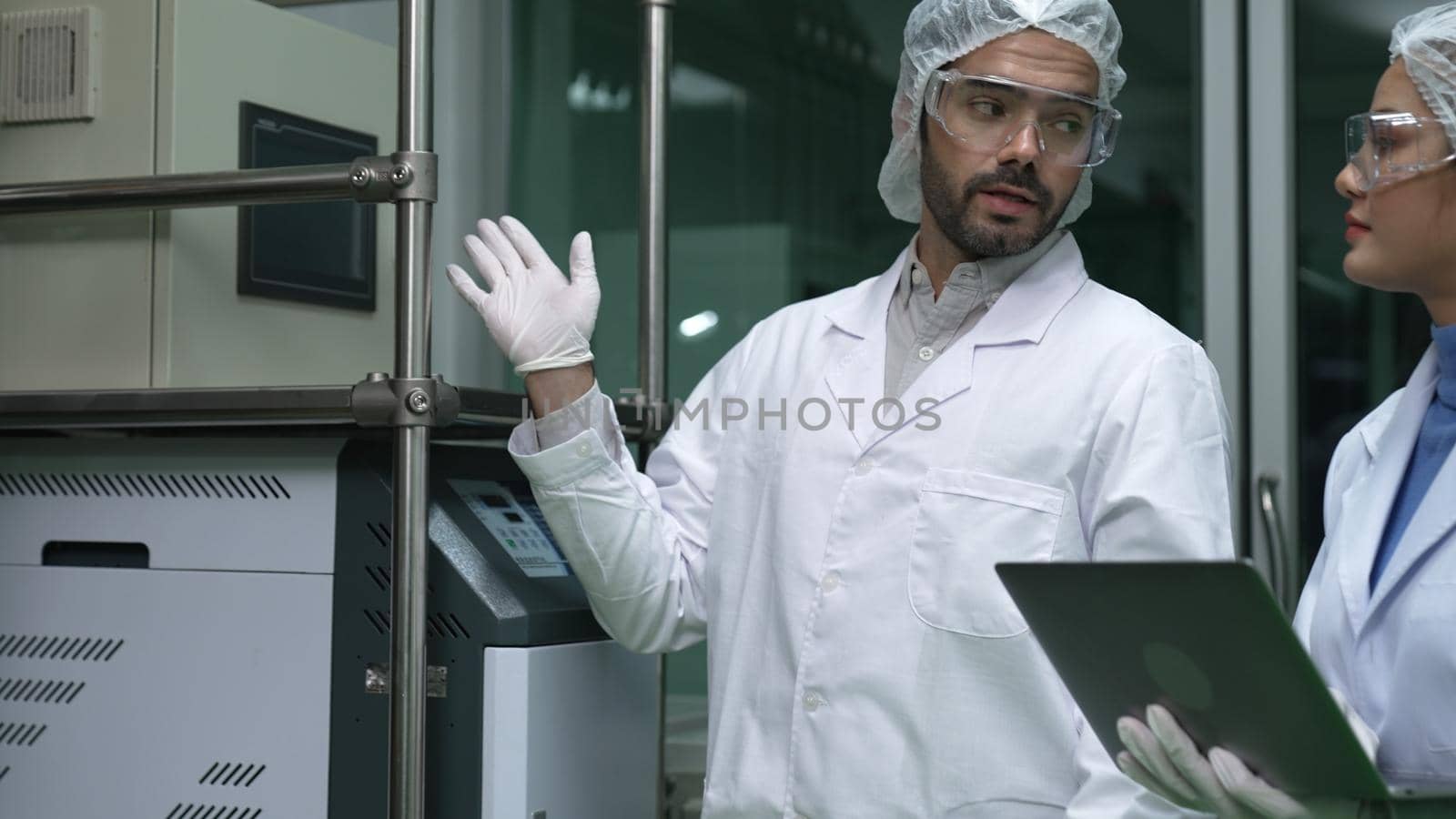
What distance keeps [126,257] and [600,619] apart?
58cm

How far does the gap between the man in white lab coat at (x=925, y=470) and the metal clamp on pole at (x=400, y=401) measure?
12cm

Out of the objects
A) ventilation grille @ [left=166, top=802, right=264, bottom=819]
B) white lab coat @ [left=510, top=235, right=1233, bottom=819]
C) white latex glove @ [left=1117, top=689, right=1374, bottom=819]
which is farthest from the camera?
ventilation grille @ [left=166, top=802, right=264, bottom=819]

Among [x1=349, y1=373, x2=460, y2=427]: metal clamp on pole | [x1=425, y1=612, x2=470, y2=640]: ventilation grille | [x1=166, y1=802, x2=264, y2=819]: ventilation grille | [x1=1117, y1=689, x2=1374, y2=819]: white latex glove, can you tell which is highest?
[x1=349, y1=373, x2=460, y2=427]: metal clamp on pole

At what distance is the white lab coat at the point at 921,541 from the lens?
129cm

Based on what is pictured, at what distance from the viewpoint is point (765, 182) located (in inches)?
106

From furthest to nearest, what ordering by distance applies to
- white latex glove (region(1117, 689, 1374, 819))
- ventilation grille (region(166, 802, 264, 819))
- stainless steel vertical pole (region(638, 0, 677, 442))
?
stainless steel vertical pole (region(638, 0, 677, 442)), ventilation grille (region(166, 802, 264, 819)), white latex glove (region(1117, 689, 1374, 819))

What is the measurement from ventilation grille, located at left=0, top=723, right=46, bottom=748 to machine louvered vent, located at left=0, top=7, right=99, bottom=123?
0.60 metres

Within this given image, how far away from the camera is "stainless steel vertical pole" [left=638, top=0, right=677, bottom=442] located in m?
1.66

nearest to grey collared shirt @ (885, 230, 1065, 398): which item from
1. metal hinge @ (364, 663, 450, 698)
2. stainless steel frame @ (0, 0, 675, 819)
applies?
stainless steel frame @ (0, 0, 675, 819)

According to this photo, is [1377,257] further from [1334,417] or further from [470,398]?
[1334,417]

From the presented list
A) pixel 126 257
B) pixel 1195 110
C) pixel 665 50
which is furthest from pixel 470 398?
pixel 1195 110

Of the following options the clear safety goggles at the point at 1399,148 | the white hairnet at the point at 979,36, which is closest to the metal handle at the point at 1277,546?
the white hairnet at the point at 979,36

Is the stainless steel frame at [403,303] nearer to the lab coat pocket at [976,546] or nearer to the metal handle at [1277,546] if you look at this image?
the lab coat pocket at [976,546]

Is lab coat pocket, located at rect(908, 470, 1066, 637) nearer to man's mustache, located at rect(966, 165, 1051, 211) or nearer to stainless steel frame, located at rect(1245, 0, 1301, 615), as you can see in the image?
man's mustache, located at rect(966, 165, 1051, 211)
